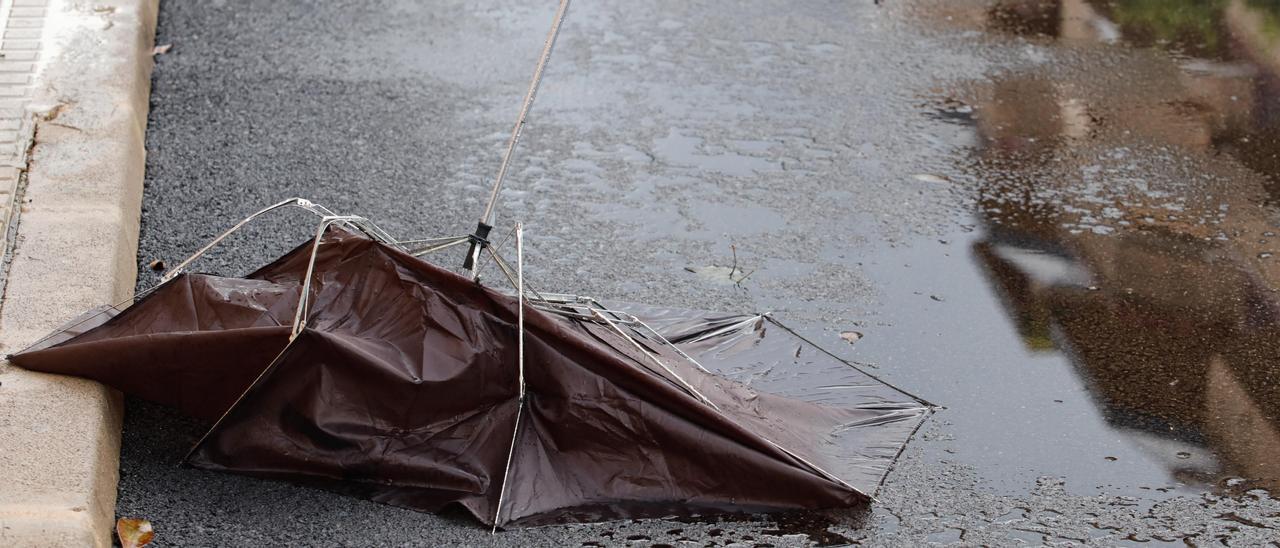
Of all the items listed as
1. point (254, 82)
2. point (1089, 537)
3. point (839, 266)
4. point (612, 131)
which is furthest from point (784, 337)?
point (254, 82)

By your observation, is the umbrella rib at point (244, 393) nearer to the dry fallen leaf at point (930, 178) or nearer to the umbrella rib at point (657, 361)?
the umbrella rib at point (657, 361)

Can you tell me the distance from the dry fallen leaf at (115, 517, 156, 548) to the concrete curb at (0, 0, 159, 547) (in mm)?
36

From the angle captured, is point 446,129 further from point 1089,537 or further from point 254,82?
point 1089,537

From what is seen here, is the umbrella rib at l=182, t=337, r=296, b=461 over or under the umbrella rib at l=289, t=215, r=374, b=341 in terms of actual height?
under

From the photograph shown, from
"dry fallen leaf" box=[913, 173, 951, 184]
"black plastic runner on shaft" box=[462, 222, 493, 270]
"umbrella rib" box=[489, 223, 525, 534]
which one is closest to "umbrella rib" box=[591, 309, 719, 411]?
"umbrella rib" box=[489, 223, 525, 534]

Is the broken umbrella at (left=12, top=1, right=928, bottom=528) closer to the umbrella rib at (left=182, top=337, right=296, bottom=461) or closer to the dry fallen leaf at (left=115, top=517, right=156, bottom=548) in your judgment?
the umbrella rib at (left=182, top=337, right=296, bottom=461)

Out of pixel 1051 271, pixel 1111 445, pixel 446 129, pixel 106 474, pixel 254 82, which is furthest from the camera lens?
pixel 254 82

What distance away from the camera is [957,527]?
371 centimetres

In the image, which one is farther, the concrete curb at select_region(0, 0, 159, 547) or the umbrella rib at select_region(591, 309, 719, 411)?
the umbrella rib at select_region(591, 309, 719, 411)

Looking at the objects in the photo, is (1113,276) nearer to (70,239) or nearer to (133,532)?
(133,532)

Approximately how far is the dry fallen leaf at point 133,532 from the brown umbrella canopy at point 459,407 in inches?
11.2

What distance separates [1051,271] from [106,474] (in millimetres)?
3655

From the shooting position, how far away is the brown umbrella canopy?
362cm

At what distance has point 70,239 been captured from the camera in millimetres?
4773
